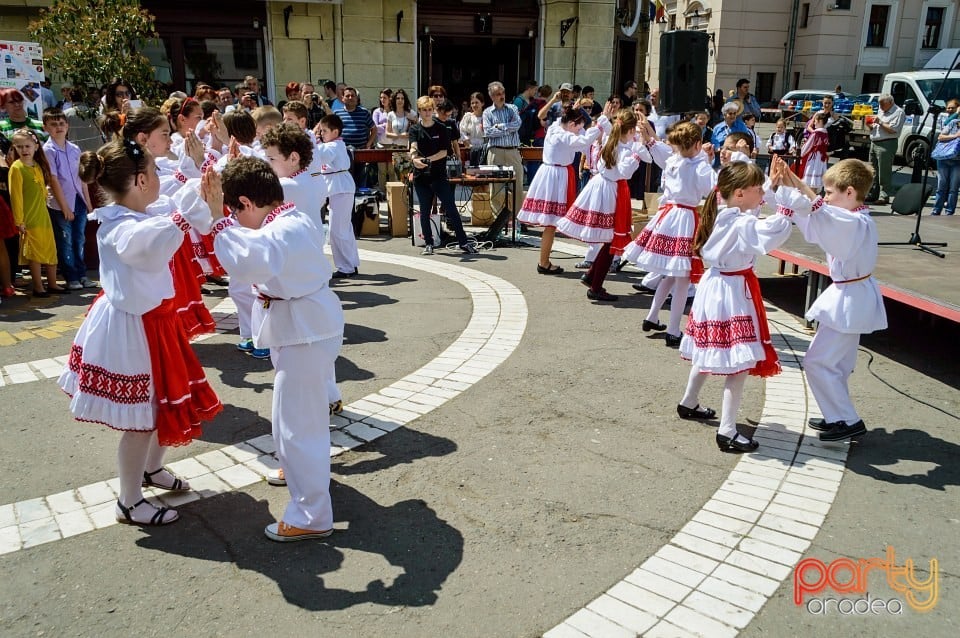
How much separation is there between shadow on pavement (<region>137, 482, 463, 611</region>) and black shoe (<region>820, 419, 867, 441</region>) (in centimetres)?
242

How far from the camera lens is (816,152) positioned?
13.5 meters

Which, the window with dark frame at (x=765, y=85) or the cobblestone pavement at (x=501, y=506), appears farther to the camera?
the window with dark frame at (x=765, y=85)

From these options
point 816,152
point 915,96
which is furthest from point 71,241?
point 915,96

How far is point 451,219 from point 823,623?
315 inches

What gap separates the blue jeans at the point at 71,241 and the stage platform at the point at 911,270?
771cm

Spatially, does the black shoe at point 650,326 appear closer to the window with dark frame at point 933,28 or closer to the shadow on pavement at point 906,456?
the shadow on pavement at point 906,456

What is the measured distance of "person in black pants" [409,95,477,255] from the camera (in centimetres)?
1007

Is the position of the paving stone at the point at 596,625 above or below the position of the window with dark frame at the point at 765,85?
below

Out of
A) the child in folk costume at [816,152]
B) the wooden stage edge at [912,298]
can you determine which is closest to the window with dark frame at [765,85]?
the child in folk costume at [816,152]

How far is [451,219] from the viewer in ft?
34.2

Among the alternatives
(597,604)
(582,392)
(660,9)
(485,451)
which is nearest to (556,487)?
(485,451)

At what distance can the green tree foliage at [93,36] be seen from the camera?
1238 centimetres

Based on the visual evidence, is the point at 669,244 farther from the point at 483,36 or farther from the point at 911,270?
the point at 483,36

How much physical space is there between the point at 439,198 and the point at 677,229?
450 centimetres
